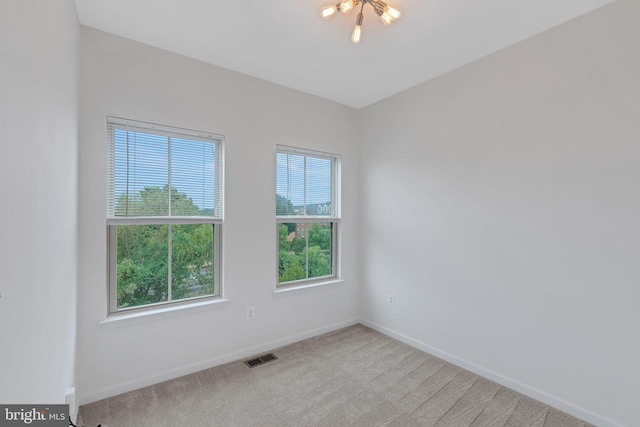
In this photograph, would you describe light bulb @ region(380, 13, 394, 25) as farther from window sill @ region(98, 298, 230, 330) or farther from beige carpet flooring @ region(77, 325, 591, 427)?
beige carpet flooring @ region(77, 325, 591, 427)

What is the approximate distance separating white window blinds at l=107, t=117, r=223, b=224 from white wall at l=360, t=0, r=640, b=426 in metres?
2.01

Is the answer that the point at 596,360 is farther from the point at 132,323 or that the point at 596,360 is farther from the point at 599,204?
the point at 132,323

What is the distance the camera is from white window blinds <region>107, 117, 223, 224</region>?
219 centimetres

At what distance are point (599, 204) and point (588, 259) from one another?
38 centimetres

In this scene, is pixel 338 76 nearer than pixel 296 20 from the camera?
No

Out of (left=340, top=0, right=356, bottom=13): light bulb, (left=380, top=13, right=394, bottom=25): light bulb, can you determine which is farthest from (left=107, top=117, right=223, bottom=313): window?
(left=380, top=13, right=394, bottom=25): light bulb

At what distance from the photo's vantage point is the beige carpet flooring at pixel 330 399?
1.91 meters

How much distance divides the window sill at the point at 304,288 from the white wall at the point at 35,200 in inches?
66.7

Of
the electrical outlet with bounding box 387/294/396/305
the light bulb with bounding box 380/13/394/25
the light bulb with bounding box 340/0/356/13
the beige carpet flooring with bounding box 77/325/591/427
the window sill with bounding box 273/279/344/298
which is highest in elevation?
the light bulb with bounding box 340/0/356/13

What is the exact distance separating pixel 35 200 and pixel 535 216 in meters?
2.94

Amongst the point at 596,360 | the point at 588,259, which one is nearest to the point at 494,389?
the point at 596,360

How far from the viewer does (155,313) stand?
89.4 inches

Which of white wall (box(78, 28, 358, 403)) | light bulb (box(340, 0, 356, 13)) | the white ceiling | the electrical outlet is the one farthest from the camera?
the electrical outlet

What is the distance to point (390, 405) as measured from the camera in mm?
2072
